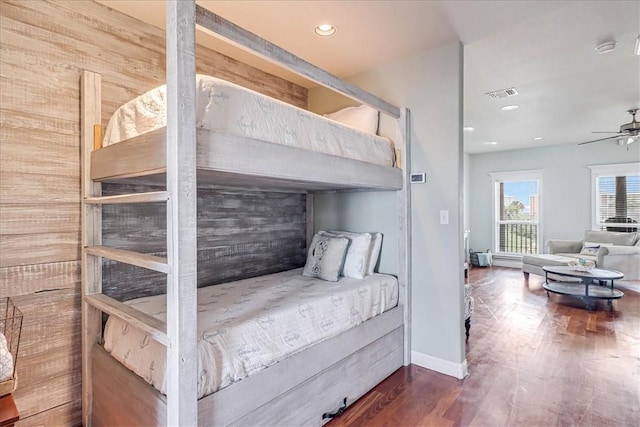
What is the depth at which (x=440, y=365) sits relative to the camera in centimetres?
256

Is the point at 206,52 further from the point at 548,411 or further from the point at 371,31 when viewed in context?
the point at 548,411

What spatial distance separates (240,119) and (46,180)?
121 centimetres

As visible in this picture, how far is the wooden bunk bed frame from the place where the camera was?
1222 mm

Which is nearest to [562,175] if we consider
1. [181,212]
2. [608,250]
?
[608,250]

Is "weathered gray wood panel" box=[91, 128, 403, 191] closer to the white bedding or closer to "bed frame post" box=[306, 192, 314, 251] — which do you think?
the white bedding

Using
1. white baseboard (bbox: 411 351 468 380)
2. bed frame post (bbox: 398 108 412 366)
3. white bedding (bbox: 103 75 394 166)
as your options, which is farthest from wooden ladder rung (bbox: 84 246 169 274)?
white baseboard (bbox: 411 351 468 380)

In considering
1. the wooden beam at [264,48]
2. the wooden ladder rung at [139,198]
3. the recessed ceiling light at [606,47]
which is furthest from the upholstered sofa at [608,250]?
the wooden ladder rung at [139,198]

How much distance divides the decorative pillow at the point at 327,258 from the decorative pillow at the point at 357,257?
5 cm

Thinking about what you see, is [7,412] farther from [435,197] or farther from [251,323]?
[435,197]

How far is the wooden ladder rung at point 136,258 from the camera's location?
4.11 feet

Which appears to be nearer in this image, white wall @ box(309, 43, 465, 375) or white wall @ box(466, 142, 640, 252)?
white wall @ box(309, 43, 465, 375)

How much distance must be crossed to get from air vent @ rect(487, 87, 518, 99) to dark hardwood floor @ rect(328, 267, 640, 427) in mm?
2539

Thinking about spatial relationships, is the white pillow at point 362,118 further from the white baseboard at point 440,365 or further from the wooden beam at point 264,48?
the white baseboard at point 440,365

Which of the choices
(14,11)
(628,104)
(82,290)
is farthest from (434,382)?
(628,104)
